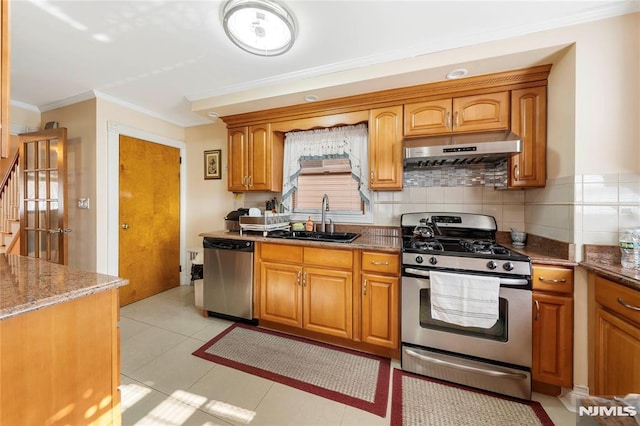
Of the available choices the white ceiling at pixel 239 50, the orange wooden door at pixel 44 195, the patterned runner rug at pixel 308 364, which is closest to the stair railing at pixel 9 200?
the orange wooden door at pixel 44 195

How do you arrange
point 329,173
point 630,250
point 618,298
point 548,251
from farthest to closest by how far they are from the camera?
point 329,173
point 548,251
point 630,250
point 618,298

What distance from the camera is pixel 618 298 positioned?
1.30 m

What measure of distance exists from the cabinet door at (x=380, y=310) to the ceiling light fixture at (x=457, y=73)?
170 centimetres

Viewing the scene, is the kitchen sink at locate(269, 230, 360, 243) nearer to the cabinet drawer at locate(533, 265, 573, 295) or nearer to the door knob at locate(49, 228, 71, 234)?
the cabinet drawer at locate(533, 265, 573, 295)

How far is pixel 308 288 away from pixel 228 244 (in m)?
0.97

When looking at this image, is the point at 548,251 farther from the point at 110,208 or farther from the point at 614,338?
the point at 110,208

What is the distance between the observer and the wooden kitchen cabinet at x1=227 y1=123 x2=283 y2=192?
9.19 feet

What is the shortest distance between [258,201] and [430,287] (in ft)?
7.41

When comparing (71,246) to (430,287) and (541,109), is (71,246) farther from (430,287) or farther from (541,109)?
(541,109)

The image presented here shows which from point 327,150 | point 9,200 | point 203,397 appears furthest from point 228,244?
point 9,200

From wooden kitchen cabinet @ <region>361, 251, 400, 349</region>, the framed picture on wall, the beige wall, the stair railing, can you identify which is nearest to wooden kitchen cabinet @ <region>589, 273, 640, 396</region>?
wooden kitchen cabinet @ <region>361, 251, 400, 349</region>

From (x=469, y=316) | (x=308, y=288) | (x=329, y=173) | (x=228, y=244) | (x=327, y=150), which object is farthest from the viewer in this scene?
(x=329, y=173)

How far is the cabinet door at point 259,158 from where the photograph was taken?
9.17 ft

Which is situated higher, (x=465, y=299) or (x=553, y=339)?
(x=465, y=299)
